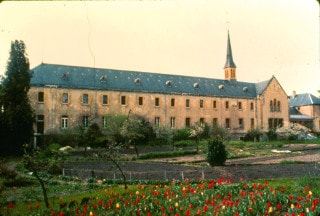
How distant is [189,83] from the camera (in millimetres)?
50375

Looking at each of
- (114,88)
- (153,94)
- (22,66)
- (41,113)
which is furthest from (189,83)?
(22,66)

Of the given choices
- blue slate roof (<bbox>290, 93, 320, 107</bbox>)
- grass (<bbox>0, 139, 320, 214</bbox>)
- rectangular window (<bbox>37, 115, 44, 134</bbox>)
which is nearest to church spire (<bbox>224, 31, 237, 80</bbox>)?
blue slate roof (<bbox>290, 93, 320, 107</bbox>)

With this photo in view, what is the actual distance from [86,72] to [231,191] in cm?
3594

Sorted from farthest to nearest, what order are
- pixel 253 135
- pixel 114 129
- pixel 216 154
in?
1. pixel 253 135
2. pixel 114 129
3. pixel 216 154

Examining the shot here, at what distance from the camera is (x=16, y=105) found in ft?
99.1

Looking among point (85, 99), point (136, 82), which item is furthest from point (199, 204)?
point (136, 82)

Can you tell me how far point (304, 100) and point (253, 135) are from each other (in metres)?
24.0

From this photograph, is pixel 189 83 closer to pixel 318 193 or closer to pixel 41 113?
pixel 41 113

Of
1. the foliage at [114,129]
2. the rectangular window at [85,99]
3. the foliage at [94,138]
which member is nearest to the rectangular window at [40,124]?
the foliage at [94,138]

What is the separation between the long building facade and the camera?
39.5 meters

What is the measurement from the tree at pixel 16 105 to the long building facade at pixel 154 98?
6.91 metres

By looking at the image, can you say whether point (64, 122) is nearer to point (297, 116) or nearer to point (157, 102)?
point (157, 102)

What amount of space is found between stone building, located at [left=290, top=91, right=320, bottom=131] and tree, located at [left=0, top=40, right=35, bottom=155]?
150ft

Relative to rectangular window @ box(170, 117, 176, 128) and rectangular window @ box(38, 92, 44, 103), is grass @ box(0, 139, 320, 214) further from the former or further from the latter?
rectangular window @ box(170, 117, 176, 128)
